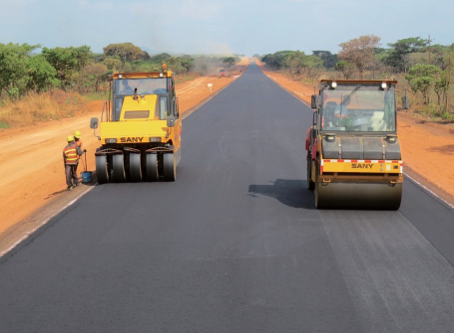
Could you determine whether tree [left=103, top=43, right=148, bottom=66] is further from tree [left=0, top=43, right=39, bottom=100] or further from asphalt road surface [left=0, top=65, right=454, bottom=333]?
asphalt road surface [left=0, top=65, right=454, bottom=333]

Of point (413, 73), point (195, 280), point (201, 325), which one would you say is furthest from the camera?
point (413, 73)

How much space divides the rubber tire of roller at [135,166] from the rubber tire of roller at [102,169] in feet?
2.01

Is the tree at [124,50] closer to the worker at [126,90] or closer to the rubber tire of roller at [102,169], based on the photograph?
the worker at [126,90]

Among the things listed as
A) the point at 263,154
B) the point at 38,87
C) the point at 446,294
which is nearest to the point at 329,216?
the point at 446,294

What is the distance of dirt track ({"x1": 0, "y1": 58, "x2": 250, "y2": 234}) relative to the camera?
1311cm

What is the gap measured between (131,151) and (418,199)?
22.8 ft

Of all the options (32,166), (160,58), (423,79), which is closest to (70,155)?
(32,166)

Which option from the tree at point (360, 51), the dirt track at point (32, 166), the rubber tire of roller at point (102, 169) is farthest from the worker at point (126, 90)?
the tree at point (360, 51)

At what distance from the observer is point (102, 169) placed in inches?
566

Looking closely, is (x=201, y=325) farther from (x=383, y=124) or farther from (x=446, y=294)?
(x=383, y=124)

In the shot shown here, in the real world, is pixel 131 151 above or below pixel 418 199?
above

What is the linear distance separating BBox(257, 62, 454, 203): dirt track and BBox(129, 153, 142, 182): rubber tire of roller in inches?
281

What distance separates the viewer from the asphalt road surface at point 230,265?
658 cm

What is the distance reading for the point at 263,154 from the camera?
18984 mm
